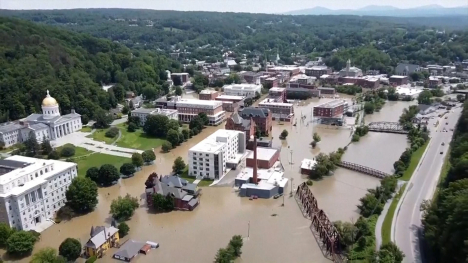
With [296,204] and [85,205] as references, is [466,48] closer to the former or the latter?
[296,204]

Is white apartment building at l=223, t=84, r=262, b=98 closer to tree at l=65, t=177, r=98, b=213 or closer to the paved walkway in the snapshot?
the paved walkway

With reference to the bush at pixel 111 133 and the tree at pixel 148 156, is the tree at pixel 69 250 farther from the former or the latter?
the bush at pixel 111 133

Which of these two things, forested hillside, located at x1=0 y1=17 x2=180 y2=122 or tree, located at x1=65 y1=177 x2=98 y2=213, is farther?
forested hillside, located at x1=0 y1=17 x2=180 y2=122

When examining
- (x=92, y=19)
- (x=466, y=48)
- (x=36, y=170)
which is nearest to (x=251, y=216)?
(x=36, y=170)

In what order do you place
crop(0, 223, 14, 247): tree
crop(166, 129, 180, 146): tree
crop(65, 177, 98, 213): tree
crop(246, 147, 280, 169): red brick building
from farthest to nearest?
crop(166, 129, 180, 146): tree
crop(246, 147, 280, 169): red brick building
crop(65, 177, 98, 213): tree
crop(0, 223, 14, 247): tree

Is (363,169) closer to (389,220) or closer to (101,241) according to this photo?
(389,220)

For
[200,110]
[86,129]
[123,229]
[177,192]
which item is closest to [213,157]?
[177,192]

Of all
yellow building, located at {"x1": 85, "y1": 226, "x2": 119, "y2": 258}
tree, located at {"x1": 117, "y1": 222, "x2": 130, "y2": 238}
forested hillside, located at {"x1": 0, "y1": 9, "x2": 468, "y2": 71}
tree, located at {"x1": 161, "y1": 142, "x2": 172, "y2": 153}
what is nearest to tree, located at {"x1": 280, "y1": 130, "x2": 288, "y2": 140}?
tree, located at {"x1": 161, "y1": 142, "x2": 172, "y2": 153}
